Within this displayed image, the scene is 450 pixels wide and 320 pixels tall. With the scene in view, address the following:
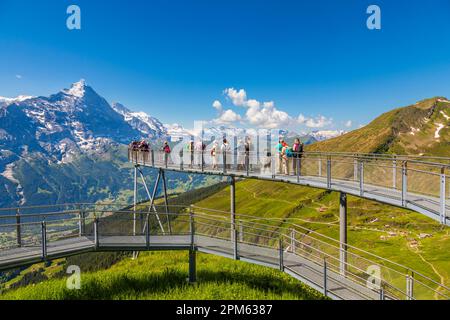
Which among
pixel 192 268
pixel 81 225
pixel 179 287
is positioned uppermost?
pixel 81 225

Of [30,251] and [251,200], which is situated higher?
[30,251]

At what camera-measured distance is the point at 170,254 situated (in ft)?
107

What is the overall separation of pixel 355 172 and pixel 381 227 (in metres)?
50.6

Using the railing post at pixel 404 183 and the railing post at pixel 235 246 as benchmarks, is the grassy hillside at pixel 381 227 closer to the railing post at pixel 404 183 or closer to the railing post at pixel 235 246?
the railing post at pixel 235 246

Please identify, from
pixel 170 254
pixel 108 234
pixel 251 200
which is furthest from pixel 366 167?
pixel 251 200

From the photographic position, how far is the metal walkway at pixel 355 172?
1302 centimetres

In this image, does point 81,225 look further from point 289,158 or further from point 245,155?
point 289,158

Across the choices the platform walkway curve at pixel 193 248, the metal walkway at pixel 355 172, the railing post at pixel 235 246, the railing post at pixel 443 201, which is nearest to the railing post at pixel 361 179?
the metal walkway at pixel 355 172

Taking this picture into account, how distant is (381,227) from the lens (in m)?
61.5

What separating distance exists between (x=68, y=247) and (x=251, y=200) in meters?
139

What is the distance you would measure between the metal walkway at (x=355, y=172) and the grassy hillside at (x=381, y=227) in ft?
11.9

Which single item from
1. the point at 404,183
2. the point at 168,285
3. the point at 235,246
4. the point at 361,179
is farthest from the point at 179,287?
the point at 404,183

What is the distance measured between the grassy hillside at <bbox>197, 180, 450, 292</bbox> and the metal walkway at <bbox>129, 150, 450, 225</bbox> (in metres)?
3.63
